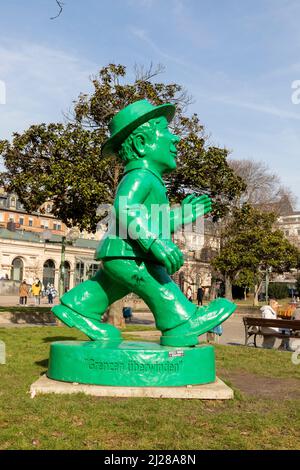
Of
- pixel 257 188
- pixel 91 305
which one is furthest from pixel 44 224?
pixel 91 305

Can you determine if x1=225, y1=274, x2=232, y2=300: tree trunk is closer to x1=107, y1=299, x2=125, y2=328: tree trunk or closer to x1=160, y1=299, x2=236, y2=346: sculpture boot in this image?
x1=107, y1=299, x2=125, y2=328: tree trunk

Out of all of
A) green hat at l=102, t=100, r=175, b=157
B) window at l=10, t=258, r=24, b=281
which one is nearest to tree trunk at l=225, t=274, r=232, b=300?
green hat at l=102, t=100, r=175, b=157

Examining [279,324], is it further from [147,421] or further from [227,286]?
[227,286]

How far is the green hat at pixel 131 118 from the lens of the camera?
17.2 ft

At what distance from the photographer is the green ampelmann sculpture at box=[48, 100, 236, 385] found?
4.91m

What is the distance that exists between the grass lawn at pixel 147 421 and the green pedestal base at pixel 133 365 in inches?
9.5

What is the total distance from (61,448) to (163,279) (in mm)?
2216

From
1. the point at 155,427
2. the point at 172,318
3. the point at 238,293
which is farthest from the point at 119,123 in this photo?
the point at 238,293

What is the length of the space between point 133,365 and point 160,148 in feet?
7.50

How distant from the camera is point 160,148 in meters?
5.39

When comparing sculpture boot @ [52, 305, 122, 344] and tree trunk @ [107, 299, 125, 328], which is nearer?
sculpture boot @ [52, 305, 122, 344]

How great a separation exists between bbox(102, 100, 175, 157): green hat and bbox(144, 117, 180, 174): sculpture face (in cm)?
12

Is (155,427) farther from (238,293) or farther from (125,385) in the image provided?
(238,293)

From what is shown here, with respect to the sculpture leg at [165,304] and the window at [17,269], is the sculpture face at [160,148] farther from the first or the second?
the window at [17,269]
